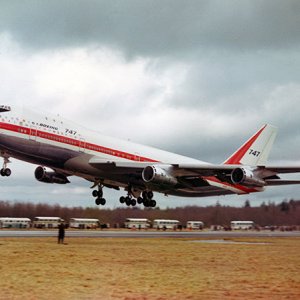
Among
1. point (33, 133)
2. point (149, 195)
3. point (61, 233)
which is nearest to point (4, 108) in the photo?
point (33, 133)

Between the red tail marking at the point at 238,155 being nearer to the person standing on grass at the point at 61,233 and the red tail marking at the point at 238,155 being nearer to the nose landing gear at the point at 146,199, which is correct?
the nose landing gear at the point at 146,199

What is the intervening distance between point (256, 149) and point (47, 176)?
26.2m

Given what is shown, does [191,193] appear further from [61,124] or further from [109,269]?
[109,269]

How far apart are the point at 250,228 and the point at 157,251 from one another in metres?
75.6

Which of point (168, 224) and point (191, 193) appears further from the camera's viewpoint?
point (168, 224)

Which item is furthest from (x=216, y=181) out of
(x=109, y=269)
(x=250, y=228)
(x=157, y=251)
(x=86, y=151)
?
(x=250, y=228)

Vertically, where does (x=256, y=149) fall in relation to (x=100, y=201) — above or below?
above

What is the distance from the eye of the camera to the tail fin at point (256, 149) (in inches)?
2667

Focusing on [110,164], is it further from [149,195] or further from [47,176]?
[47,176]

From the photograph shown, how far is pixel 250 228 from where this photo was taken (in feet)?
363

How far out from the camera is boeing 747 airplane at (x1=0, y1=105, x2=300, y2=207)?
1847 inches

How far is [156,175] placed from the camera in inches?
2024

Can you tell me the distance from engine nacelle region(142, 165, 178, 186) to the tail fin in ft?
55.2

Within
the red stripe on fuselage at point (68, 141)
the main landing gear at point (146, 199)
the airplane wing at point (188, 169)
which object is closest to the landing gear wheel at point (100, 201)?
the main landing gear at point (146, 199)
